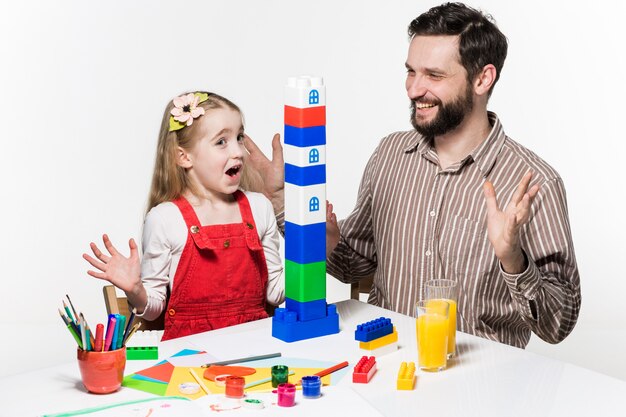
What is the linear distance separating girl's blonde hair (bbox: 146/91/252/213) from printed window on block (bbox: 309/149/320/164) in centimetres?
48

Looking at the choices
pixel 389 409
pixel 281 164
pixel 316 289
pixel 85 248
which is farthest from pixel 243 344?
pixel 85 248

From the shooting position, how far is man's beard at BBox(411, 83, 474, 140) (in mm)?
3475

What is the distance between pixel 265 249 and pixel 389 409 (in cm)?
100

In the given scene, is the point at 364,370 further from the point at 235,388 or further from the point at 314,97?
the point at 314,97

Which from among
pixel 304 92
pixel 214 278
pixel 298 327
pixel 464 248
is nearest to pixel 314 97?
pixel 304 92

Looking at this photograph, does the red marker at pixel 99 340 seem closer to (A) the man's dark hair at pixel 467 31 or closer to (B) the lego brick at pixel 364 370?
(B) the lego brick at pixel 364 370

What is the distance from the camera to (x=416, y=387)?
2617mm

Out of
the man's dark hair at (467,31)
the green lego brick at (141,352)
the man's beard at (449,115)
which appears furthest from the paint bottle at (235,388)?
the man's dark hair at (467,31)

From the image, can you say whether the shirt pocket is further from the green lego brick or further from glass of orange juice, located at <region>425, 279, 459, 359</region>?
the green lego brick

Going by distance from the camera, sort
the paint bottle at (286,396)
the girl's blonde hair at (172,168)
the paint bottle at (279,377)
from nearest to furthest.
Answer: the paint bottle at (286,396) < the paint bottle at (279,377) < the girl's blonde hair at (172,168)

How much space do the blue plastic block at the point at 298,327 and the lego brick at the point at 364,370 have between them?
0.25 meters

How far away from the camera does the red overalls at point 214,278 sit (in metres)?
3.25

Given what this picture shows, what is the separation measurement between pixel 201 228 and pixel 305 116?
0.54 m

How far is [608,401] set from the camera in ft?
8.36
